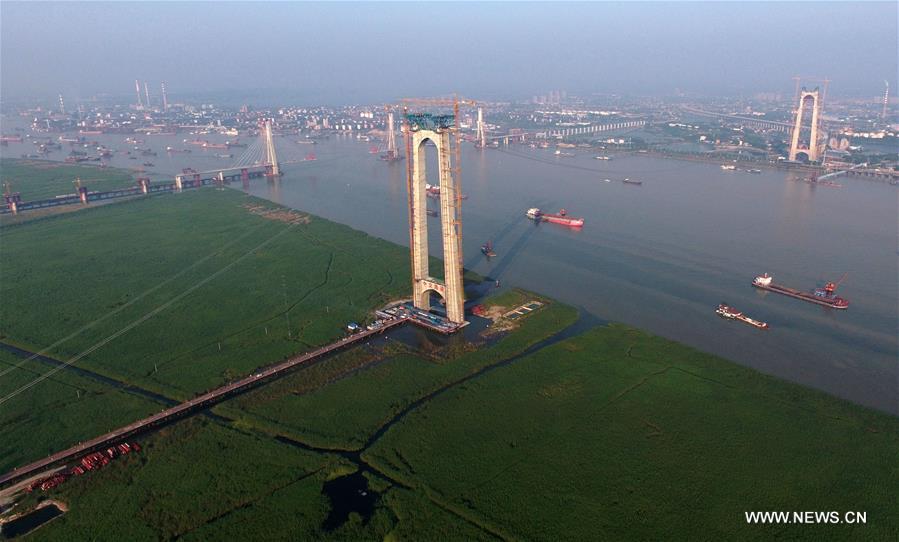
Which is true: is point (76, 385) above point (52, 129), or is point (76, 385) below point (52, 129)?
below

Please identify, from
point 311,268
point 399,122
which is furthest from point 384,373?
point 399,122

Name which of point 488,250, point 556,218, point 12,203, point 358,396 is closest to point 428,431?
point 358,396

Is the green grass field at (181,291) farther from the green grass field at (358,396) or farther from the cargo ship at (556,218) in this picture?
the cargo ship at (556,218)

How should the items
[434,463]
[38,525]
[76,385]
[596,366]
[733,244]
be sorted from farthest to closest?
Answer: [733,244] < [596,366] < [76,385] < [434,463] < [38,525]

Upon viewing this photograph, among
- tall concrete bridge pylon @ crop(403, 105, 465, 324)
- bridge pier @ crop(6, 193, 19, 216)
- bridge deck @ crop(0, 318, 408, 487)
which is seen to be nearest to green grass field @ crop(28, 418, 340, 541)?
bridge deck @ crop(0, 318, 408, 487)

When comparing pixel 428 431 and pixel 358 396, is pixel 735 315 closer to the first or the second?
pixel 428 431

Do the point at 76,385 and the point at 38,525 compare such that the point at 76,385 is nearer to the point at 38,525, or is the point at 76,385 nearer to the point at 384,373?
the point at 38,525

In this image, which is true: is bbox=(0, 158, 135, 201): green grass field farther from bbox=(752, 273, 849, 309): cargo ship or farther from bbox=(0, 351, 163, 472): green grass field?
bbox=(752, 273, 849, 309): cargo ship
